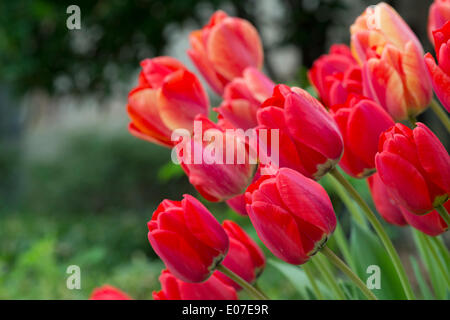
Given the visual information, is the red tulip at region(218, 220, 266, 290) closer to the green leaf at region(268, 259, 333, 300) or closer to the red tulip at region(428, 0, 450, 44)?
the green leaf at region(268, 259, 333, 300)

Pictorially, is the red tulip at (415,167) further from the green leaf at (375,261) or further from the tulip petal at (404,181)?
the green leaf at (375,261)

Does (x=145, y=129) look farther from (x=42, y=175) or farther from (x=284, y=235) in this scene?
(x=42, y=175)

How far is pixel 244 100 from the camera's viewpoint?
1.50 feet

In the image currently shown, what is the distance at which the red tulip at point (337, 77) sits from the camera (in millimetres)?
448

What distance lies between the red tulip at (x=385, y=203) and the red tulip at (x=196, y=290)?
14 cm

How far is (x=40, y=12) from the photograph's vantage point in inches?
133

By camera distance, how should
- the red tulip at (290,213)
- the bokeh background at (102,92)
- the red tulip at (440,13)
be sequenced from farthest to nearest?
the bokeh background at (102,92), the red tulip at (440,13), the red tulip at (290,213)

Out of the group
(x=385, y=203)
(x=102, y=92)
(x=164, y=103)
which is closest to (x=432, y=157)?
(x=385, y=203)

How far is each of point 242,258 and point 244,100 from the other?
131mm

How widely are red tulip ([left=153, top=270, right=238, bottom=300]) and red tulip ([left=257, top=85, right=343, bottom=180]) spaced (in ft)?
0.35

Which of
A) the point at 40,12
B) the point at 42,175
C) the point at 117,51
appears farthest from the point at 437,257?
the point at 42,175

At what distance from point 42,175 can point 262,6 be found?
2667 millimetres

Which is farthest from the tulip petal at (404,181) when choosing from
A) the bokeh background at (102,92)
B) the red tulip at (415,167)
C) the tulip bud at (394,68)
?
the bokeh background at (102,92)

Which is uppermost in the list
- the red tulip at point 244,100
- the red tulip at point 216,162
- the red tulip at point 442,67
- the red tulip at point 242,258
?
the red tulip at point 244,100
